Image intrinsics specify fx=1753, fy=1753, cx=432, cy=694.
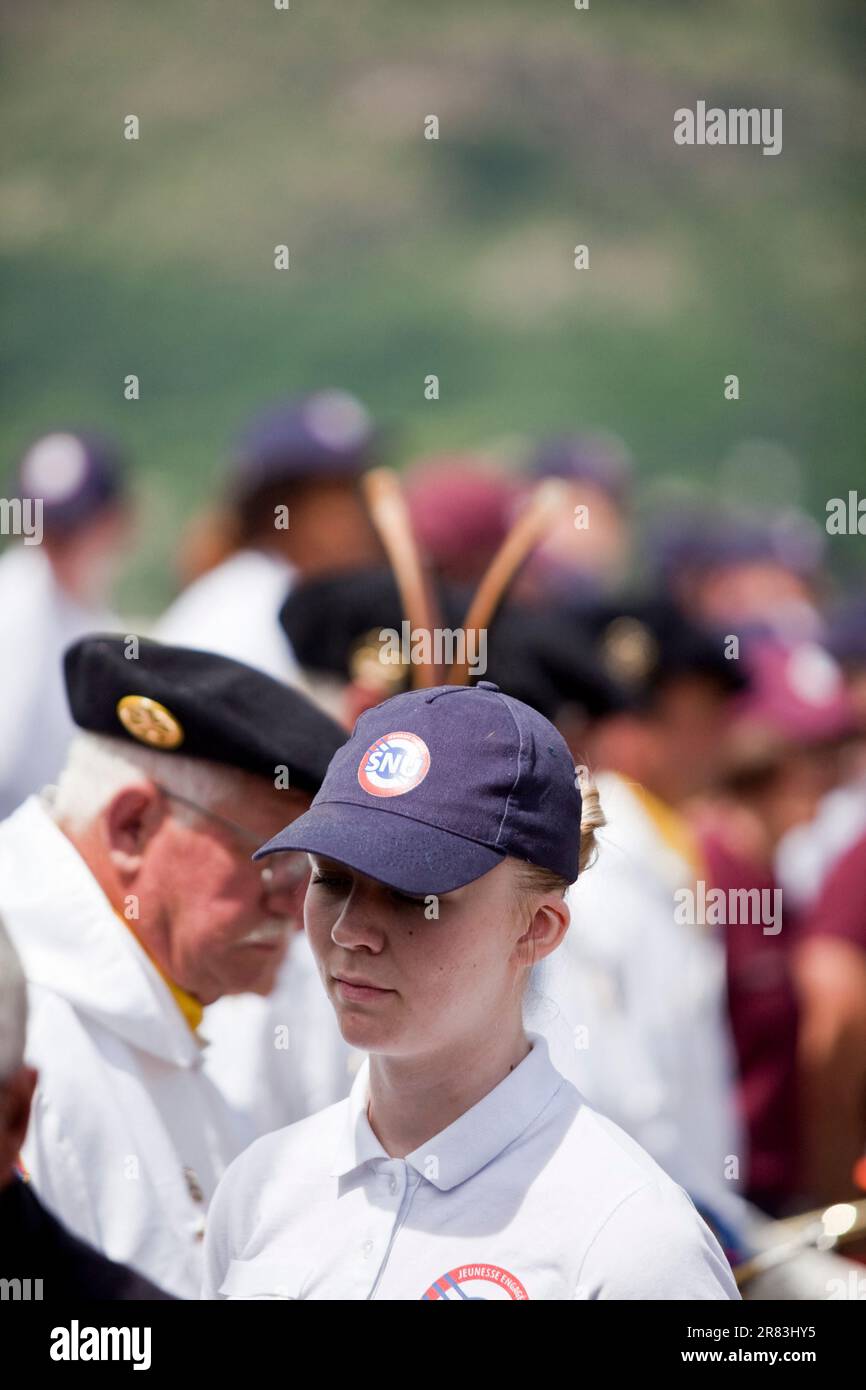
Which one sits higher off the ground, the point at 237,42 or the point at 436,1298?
the point at 237,42

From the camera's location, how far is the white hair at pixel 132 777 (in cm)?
244

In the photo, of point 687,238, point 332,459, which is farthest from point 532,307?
point 332,459

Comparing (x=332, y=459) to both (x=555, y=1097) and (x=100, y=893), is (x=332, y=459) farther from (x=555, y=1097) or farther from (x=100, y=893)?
(x=555, y=1097)

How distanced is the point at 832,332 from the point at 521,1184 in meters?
10.4

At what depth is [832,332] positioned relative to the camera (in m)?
11.5

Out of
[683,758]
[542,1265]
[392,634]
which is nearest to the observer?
[542,1265]

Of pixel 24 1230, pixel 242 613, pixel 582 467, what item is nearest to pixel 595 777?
pixel 24 1230

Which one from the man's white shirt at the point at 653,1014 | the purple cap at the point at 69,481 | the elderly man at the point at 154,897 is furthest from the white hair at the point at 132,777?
the purple cap at the point at 69,481

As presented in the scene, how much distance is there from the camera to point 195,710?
2.39 m

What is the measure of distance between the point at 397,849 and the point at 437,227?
11.3 metres

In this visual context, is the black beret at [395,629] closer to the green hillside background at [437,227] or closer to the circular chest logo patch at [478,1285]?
the circular chest logo patch at [478,1285]

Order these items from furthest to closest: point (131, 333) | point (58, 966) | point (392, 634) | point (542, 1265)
Result: point (131, 333)
point (392, 634)
point (58, 966)
point (542, 1265)

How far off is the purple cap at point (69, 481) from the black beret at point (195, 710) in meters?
2.73

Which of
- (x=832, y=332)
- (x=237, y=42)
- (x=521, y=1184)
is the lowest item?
(x=521, y=1184)
